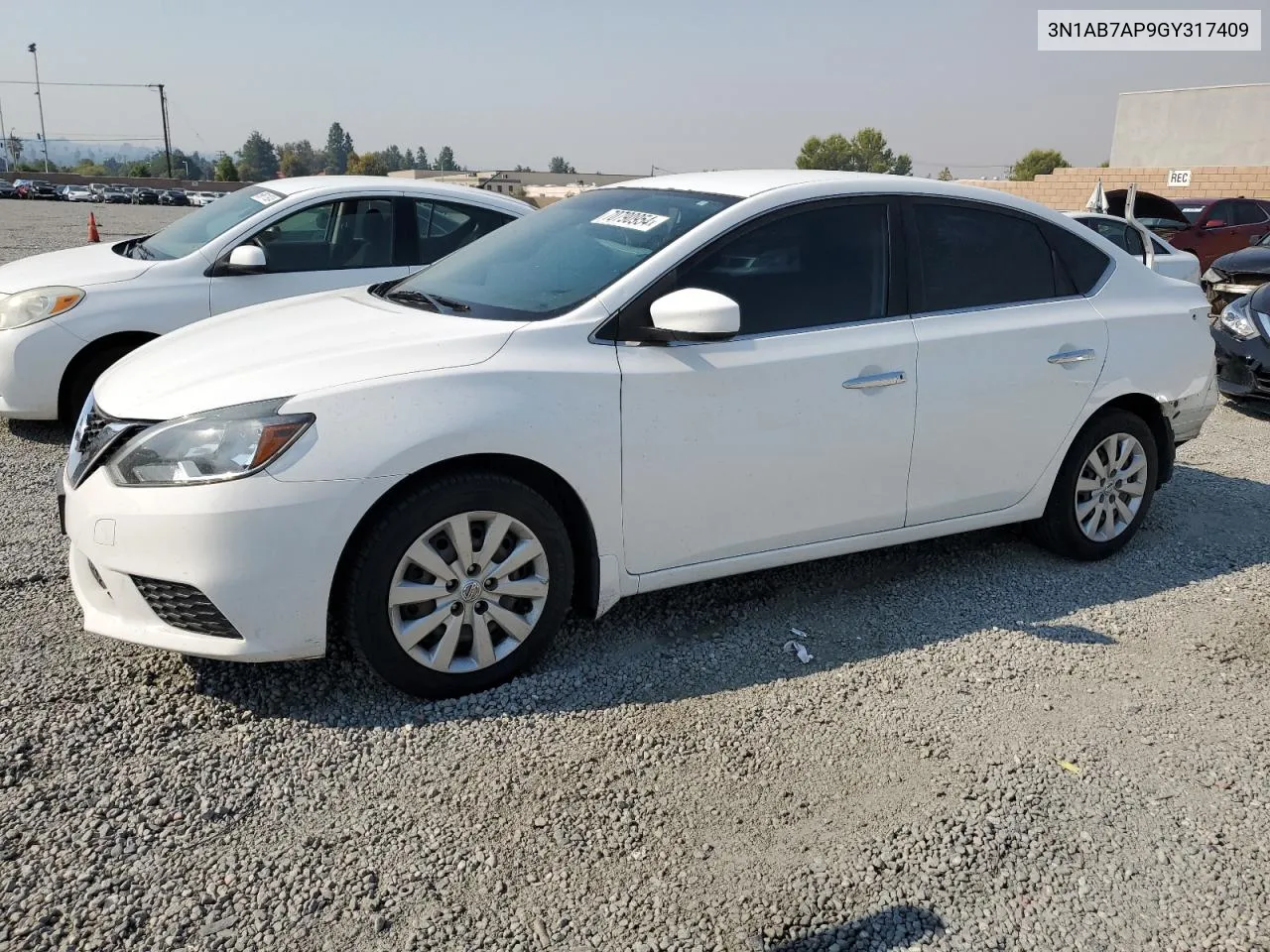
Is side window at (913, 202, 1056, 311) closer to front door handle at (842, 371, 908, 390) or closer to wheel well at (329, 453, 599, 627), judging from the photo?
front door handle at (842, 371, 908, 390)

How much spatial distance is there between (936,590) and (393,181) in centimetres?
449

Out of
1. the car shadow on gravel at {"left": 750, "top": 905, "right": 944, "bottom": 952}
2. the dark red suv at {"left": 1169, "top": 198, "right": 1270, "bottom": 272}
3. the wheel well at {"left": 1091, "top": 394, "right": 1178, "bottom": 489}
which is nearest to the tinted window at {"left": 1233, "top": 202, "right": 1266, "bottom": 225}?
the dark red suv at {"left": 1169, "top": 198, "right": 1270, "bottom": 272}

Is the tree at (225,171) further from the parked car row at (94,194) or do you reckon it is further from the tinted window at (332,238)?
the tinted window at (332,238)

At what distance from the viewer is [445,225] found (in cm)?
689

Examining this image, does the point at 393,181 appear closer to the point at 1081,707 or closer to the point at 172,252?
the point at 172,252

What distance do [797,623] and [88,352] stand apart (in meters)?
4.50

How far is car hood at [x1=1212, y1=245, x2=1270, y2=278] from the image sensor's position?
1018cm

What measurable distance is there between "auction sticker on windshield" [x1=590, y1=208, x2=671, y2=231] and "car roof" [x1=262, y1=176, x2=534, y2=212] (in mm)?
3101

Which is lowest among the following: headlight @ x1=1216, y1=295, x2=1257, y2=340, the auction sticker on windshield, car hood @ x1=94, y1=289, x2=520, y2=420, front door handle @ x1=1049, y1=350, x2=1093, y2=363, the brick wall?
headlight @ x1=1216, y1=295, x2=1257, y2=340

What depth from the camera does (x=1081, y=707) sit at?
3512mm

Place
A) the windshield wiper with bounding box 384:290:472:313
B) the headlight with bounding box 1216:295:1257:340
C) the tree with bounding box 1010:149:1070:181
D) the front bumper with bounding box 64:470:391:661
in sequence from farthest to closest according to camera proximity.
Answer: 1. the tree with bounding box 1010:149:1070:181
2. the headlight with bounding box 1216:295:1257:340
3. the windshield wiper with bounding box 384:290:472:313
4. the front bumper with bounding box 64:470:391:661

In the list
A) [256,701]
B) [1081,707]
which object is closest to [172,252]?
[256,701]

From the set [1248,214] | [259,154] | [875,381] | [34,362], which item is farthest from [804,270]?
[259,154]

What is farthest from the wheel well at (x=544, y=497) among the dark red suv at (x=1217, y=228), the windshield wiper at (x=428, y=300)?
the dark red suv at (x=1217, y=228)
